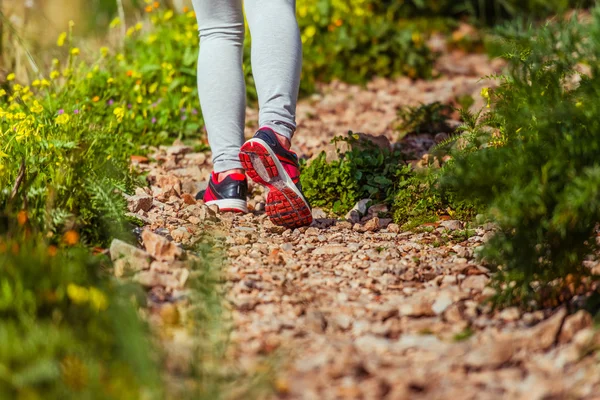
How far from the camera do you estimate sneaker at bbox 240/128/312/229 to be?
2648mm

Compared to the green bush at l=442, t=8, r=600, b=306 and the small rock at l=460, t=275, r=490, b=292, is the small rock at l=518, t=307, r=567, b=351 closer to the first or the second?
the green bush at l=442, t=8, r=600, b=306

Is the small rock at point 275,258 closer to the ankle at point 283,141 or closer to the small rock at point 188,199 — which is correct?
the ankle at point 283,141

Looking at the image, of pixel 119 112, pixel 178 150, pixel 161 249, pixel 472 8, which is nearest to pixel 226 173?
pixel 119 112

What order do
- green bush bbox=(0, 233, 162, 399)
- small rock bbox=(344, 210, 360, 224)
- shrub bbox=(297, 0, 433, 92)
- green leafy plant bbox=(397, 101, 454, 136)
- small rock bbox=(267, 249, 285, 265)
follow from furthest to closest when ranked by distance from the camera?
1. shrub bbox=(297, 0, 433, 92)
2. green leafy plant bbox=(397, 101, 454, 136)
3. small rock bbox=(344, 210, 360, 224)
4. small rock bbox=(267, 249, 285, 265)
5. green bush bbox=(0, 233, 162, 399)

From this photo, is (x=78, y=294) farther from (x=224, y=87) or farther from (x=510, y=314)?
(x=224, y=87)

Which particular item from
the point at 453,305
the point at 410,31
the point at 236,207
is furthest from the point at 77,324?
the point at 410,31

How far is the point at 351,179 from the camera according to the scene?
324 cm

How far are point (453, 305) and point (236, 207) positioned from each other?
1.18m

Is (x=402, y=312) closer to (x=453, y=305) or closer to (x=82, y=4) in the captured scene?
(x=453, y=305)

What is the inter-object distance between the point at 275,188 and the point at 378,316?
843mm

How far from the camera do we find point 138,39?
4.97m

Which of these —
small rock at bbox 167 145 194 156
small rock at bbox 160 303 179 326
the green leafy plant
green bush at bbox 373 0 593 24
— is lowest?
small rock at bbox 160 303 179 326

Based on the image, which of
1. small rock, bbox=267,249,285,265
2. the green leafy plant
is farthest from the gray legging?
the green leafy plant

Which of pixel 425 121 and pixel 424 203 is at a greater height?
pixel 425 121
